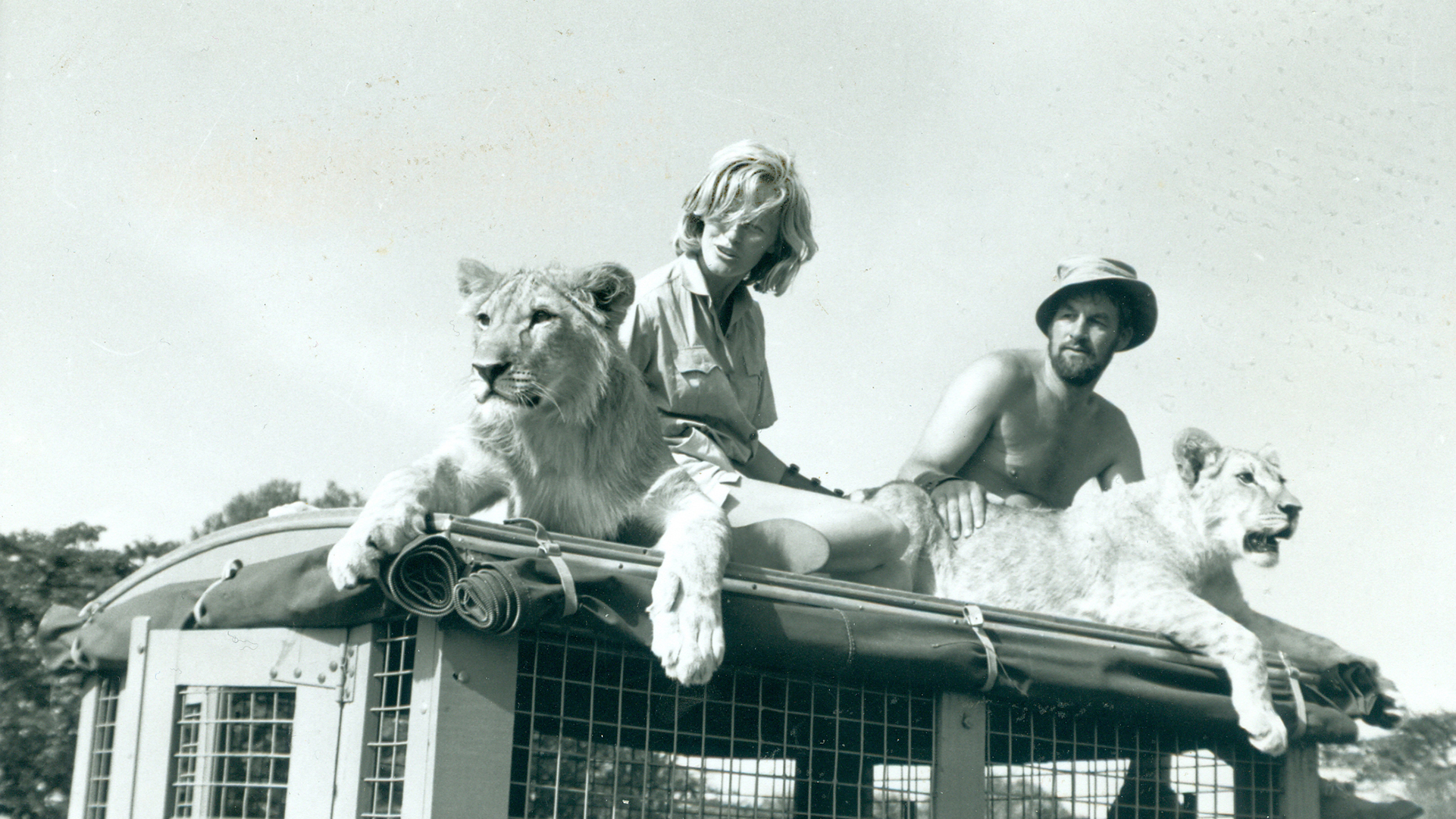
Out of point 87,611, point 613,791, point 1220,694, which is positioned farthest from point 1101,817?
point 87,611

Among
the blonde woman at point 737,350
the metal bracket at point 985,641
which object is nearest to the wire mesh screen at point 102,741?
the blonde woman at point 737,350

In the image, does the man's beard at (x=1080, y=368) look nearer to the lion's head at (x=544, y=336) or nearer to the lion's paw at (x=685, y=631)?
the lion's head at (x=544, y=336)

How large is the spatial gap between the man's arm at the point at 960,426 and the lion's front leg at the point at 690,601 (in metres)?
2.05

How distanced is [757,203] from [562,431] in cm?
123

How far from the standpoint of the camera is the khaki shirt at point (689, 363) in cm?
449

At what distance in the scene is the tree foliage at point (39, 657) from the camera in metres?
17.8

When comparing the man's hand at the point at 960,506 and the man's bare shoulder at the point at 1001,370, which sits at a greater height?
the man's bare shoulder at the point at 1001,370

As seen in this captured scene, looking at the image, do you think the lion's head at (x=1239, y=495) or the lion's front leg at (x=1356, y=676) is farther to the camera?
the lion's head at (x=1239, y=495)

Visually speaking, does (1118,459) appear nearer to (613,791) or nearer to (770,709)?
(770,709)

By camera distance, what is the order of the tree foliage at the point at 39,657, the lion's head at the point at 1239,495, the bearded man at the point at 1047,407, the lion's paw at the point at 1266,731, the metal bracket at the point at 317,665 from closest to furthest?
the metal bracket at the point at 317,665
the lion's paw at the point at 1266,731
the lion's head at the point at 1239,495
the bearded man at the point at 1047,407
the tree foliage at the point at 39,657

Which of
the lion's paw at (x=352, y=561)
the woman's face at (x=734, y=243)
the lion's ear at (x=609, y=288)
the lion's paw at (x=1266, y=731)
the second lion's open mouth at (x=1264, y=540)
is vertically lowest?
the lion's paw at (x=1266, y=731)

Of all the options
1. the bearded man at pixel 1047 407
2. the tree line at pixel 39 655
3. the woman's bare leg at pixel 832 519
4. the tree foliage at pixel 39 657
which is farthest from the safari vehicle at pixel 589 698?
the tree foliage at pixel 39 657

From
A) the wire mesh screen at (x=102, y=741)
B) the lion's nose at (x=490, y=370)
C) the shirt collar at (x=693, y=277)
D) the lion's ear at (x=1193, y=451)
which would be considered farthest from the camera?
the lion's ear at (x=1193, y=451)

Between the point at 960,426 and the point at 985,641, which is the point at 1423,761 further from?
the point at 985,641
